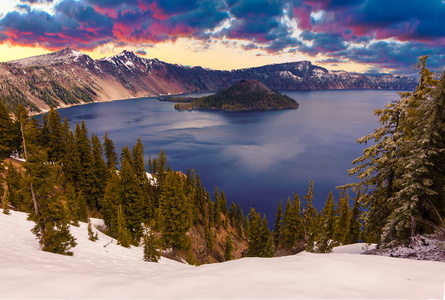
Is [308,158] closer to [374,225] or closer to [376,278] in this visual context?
[374,225]

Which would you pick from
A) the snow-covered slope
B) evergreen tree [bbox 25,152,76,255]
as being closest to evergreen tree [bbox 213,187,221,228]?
evergreen tree [bbox 25,152,76,255]

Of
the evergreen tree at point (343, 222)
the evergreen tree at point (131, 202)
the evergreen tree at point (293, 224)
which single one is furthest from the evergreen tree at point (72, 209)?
the evergreen tree at point (343, 222)

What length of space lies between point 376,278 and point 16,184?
35.7 m

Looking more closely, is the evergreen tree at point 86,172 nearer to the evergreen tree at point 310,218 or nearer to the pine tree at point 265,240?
the pine tree at point 265,240

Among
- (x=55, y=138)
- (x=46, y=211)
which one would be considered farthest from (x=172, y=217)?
(x=55, y=138)

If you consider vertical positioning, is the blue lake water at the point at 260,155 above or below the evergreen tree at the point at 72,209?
below

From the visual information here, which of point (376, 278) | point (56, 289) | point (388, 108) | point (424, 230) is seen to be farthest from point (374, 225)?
point (56, 289)

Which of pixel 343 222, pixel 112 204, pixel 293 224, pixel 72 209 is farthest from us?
pixel 293 224

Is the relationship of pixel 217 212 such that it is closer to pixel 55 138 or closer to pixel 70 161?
pixel 70 161

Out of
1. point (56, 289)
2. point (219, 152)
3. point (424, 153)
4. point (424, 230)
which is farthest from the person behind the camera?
point (219, 152)

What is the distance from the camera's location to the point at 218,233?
59938mm

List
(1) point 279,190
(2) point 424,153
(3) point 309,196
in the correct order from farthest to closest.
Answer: (1) point 279,190 < (3) point 309,196 < (2) point 424,153

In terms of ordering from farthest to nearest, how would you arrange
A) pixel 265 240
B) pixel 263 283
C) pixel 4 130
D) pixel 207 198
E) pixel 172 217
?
pixel 207 198, pixel 265 240, pixel 4 130, pixel 172 217, pixel 263 283

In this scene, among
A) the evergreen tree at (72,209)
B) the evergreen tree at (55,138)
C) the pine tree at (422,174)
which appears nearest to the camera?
the pine tree at (422,174)
